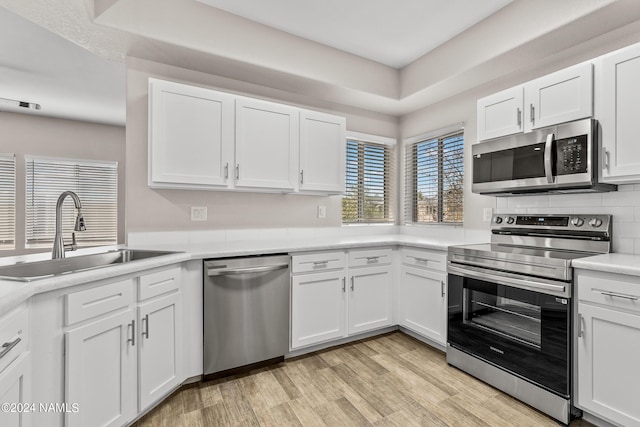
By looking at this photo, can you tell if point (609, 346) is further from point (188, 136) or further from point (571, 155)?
point (188, 136)

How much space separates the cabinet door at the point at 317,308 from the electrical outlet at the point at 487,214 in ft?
4.68

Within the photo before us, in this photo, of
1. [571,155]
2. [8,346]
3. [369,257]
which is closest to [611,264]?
[571,155]

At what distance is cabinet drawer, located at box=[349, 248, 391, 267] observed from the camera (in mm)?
2749

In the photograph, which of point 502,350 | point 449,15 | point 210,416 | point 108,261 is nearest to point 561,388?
point 502,350

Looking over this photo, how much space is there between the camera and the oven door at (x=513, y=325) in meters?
1.76

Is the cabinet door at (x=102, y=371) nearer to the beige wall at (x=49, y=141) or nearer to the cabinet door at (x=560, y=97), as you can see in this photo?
the cabinet door at (x=560, y=97)

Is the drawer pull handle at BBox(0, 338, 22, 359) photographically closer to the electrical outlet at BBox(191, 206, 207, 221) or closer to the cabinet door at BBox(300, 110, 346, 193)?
the electrical outlet at BBox(191, 206, 207, 221)

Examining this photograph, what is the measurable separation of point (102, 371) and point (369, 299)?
203 centimetres

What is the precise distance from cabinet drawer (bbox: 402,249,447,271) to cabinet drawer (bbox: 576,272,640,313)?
3.04 feet

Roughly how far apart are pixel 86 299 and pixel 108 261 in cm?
74

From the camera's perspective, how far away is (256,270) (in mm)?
2262

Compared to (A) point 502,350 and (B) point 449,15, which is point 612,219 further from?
(B) point 449,15

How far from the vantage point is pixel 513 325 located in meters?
2.02

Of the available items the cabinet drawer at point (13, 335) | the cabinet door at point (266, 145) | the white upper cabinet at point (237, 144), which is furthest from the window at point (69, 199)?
the cabinet drawer at point (13, 335)
